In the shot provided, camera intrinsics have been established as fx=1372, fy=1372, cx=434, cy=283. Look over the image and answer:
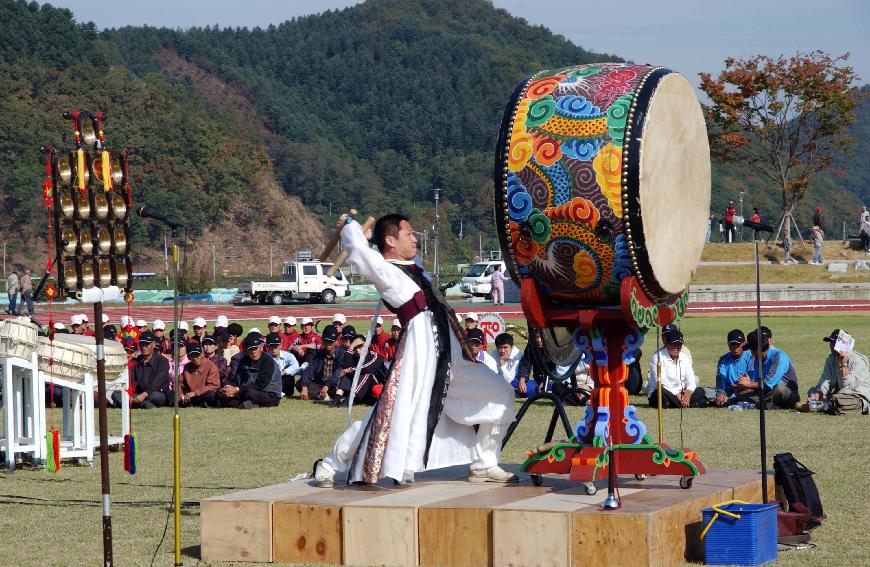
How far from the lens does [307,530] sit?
7676mm

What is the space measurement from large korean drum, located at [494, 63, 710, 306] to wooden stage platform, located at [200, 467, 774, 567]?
1.34 m

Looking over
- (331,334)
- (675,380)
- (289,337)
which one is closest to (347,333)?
(331,334)

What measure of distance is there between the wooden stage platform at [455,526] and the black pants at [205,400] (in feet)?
29.0

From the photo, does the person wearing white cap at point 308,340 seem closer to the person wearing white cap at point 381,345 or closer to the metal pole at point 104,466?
the person wearing white cap at point 381,345

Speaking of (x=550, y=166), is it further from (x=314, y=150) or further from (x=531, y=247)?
(x=314, y=150)

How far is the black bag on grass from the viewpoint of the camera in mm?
8383

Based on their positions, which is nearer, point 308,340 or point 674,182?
point 674,182

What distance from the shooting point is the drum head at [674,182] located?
26.8 feet

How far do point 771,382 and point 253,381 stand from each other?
6.29m

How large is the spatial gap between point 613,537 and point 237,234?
84.6 meters

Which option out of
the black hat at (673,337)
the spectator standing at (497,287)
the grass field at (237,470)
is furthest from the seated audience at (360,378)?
the spectator standing at (497,287)

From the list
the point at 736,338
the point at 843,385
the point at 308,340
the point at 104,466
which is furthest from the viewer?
the point at 308,340

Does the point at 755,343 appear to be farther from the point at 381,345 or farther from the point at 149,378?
the point at 149,378

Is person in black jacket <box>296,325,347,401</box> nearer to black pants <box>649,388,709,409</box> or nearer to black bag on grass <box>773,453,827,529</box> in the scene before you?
black pants <box>649,388,709,409</box>
